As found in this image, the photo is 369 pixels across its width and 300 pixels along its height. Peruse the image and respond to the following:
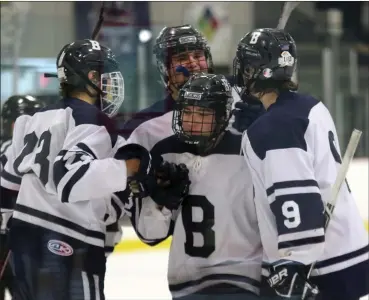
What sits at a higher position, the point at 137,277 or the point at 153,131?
the point at 153,131

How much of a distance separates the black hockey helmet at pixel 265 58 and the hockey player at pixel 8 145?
680 mm

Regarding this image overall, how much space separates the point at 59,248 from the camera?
2045mm

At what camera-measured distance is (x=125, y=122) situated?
2039mm

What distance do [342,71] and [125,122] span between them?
172 cm

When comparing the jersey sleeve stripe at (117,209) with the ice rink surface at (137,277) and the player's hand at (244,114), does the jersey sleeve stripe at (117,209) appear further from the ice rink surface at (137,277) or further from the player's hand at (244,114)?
the player's hand at (244,114)

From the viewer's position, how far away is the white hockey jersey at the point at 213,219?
1.94 meters

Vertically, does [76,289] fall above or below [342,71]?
below

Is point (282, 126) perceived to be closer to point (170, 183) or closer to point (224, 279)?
point (170, 183)

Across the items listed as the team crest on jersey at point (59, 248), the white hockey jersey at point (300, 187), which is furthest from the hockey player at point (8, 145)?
the white hockey jersey at point (300, 187)

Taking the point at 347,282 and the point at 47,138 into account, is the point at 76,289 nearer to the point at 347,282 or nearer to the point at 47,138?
the point at 47,138

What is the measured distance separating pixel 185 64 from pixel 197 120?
245 mm

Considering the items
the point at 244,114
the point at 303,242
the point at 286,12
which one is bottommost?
the point at 303,242

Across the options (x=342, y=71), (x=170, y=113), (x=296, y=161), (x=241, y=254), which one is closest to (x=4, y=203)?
(x=170, y=113)

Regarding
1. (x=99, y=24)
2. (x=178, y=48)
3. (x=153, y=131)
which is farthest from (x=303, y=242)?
(x=99, y=24)
